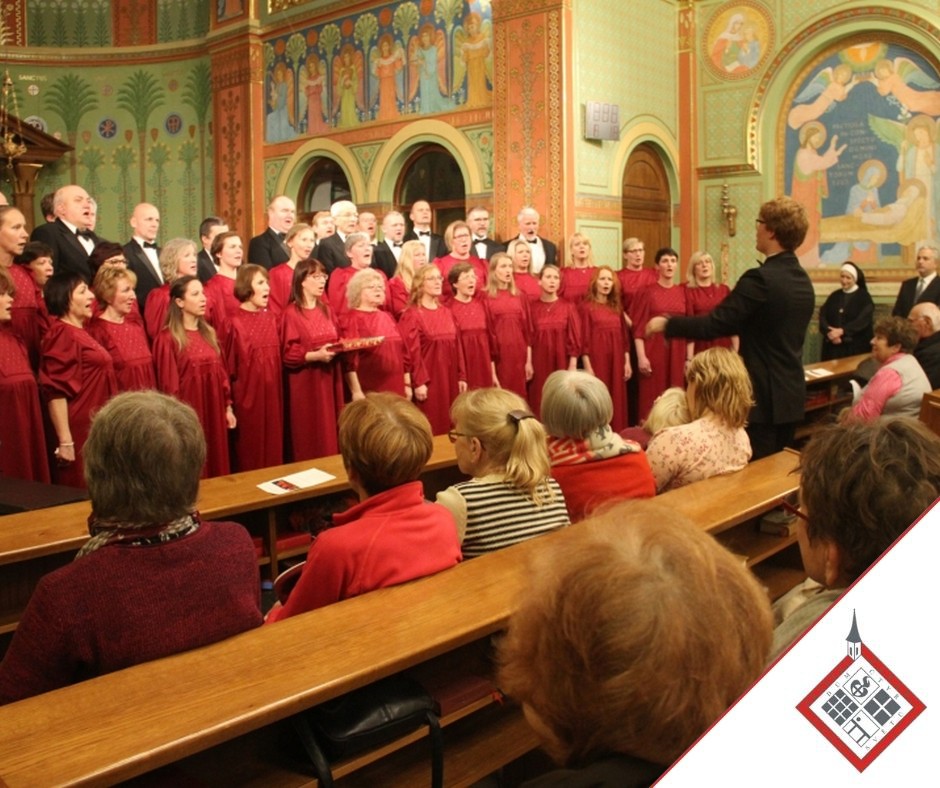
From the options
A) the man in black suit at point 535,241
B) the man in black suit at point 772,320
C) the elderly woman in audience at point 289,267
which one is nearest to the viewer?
the man in black suit at point 772,320

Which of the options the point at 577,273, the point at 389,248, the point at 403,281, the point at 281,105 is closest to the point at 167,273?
the point at 403,281

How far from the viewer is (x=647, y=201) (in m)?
10.9

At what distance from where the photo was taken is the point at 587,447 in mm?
3133

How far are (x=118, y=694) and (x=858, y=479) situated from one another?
1.32 meters

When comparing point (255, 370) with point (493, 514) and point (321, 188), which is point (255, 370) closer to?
point (493, 514)

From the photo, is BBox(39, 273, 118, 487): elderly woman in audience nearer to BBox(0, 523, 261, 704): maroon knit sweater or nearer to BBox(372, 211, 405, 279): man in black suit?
BBox(0, 523, 261, 704): maroon knit sweater

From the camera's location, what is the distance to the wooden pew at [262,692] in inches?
63.6

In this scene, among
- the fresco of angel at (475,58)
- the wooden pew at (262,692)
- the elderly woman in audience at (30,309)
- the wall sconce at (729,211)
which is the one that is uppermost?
the fresco of angel at (475,58)

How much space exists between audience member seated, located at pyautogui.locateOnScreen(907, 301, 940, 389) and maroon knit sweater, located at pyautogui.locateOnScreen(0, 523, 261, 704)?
529cm

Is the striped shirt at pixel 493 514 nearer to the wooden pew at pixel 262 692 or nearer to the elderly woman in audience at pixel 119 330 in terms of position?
the wooden pew at pixel 262 692

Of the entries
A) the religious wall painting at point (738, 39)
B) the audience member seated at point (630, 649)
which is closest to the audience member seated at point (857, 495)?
the audience member seated at point (630, 649)

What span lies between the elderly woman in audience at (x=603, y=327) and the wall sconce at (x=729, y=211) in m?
3.14

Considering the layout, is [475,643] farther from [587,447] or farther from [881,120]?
[881,120]

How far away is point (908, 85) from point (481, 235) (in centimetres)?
444
